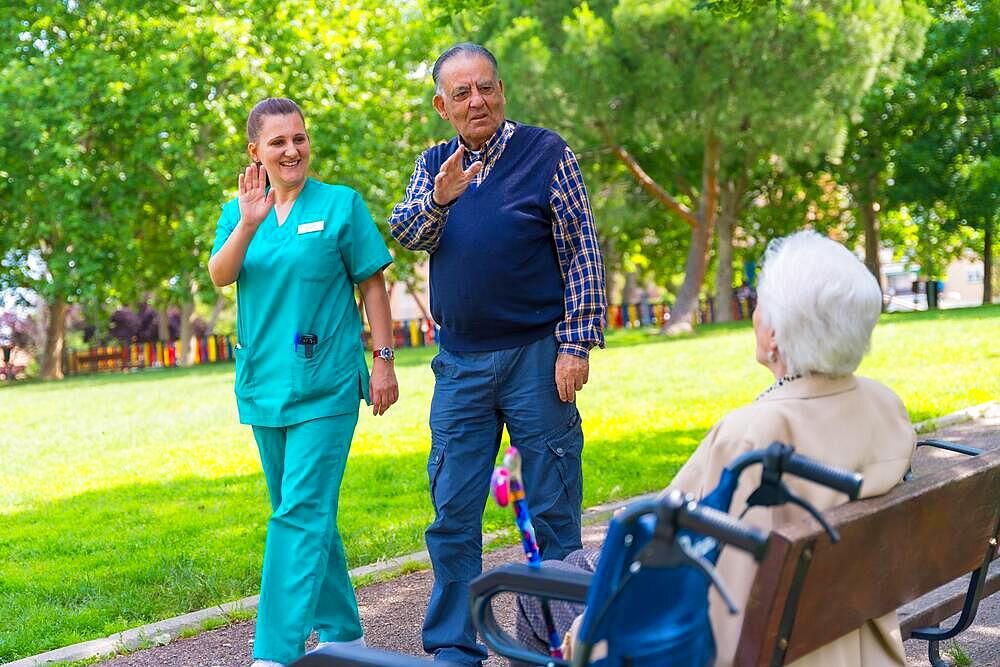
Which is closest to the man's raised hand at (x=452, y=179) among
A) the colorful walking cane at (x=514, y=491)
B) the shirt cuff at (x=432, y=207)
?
the shirt cuff at (x=432, y=207)

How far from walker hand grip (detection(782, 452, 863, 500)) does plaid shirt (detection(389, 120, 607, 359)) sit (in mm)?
2037

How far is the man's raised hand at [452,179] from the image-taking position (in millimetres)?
4168

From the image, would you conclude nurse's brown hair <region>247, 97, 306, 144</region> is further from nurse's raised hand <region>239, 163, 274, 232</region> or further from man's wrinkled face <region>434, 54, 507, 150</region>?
man's wrinkled face <region>434, 54, 507, 150</region>

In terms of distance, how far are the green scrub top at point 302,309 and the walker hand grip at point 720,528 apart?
258 cm

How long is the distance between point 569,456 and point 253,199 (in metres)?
1.43

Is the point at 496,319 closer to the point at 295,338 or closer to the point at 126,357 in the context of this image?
the point at 295,338

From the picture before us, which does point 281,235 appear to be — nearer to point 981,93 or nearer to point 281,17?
point 281,17

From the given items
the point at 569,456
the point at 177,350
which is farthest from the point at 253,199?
the point at 177,350

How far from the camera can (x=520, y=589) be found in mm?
2707

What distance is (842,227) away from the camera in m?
51.2

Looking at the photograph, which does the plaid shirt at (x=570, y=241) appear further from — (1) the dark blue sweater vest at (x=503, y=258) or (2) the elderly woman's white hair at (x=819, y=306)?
(2) the elderly woman's white hair at (x=819, y=306)

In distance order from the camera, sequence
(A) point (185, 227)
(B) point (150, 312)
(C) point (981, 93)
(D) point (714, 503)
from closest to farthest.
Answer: (D) point (714, 503) → (A) point (185, 227) → (C) point (981, 93) → (B) point (150, 312)

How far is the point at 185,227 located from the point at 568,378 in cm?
3052

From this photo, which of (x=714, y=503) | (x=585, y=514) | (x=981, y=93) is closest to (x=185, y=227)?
(x=981, y=93)
